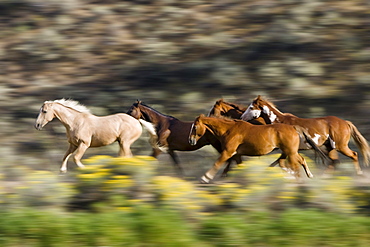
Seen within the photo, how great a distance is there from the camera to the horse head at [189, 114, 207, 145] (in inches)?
297

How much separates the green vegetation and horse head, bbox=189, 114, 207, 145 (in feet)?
1.95

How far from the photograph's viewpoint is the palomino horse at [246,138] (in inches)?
290

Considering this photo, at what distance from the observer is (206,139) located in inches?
314

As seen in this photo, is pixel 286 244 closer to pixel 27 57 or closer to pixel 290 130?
pixel 290 130

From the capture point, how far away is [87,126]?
7980 mm

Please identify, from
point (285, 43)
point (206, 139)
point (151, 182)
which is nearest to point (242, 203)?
point (151, 182)

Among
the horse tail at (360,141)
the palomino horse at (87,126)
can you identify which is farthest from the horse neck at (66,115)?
the horse tail at (360,141)

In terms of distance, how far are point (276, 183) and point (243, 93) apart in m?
5.66

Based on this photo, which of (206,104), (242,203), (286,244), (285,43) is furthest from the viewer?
(285,43)

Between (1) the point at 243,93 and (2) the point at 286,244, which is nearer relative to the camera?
(2) the point at 286,244

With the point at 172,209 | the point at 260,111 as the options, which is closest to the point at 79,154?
the point at 172,209

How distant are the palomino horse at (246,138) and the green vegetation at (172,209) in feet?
0.72

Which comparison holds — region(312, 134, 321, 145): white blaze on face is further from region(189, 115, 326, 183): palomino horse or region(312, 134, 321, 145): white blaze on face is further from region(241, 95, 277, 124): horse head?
region(241, 95, 277, 124): horse head

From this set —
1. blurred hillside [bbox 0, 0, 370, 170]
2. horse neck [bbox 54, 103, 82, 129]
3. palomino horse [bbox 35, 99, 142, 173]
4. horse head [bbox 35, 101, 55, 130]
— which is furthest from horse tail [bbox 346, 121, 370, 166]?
horse head [bbox 35, 101, 55, 130]
